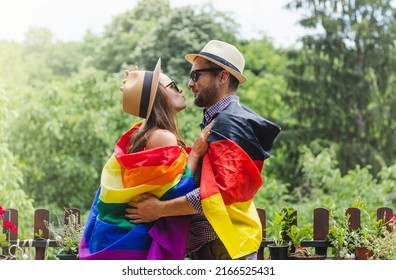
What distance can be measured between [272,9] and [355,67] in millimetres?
3487

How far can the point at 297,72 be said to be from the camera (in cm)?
1733

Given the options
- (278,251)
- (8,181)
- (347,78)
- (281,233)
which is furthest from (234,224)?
(347,78)

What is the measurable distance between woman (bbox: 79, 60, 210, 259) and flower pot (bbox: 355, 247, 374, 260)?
5.44 feet

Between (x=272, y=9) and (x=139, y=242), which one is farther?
(x=272, y=9)

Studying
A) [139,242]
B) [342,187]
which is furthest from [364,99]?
[139,242]

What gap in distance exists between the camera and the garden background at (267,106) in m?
10.8

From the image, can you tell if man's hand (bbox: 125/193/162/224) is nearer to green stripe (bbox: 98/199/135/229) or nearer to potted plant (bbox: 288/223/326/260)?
green stripe (bbox: 98/199/135/229)

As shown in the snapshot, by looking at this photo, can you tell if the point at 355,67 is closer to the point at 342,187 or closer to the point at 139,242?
the point at 342,187

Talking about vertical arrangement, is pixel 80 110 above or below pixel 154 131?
above

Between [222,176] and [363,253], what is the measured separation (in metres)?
1.68

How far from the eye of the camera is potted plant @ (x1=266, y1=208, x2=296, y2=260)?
13.7 feet

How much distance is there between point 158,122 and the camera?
2.89 m

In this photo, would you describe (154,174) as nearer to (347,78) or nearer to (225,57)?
(225,57)

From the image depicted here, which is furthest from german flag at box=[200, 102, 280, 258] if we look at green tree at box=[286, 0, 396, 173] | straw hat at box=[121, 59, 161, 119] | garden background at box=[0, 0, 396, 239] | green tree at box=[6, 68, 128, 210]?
green tree at box=[286, 0, 396, 173]
